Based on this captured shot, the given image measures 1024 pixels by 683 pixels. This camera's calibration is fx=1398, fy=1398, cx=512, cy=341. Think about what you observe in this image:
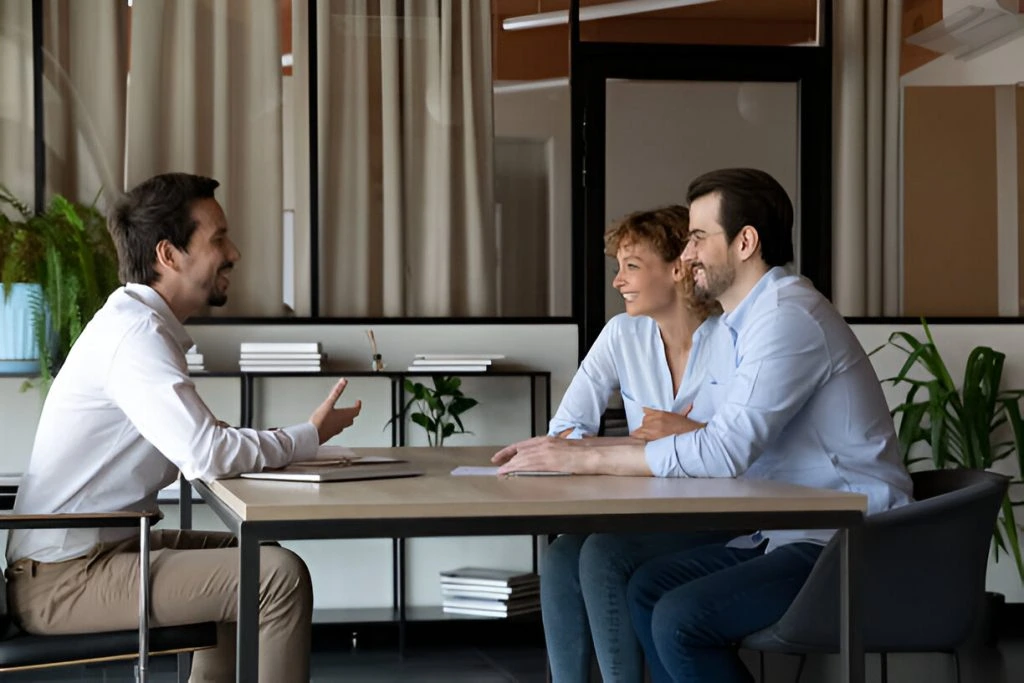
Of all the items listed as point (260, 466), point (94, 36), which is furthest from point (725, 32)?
point (260, 466)

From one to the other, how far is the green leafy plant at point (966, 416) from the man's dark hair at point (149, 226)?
317 cm

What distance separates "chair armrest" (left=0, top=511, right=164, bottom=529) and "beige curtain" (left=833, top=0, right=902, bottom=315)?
3779 mm

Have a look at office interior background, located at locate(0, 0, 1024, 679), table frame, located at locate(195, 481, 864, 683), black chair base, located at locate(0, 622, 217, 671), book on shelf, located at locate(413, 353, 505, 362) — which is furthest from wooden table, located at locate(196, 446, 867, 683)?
office interior background, located at locate(0, 0, 1024, 679)

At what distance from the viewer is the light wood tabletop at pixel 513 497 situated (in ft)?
7.00

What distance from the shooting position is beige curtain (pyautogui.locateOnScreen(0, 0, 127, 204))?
17.5 feet

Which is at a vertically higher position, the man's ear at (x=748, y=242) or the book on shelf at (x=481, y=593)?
the man's ear at (x=748, y=242)

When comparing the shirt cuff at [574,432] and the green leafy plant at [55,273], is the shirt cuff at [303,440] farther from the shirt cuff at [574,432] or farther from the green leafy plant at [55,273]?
the green leafy plant at [55,273]

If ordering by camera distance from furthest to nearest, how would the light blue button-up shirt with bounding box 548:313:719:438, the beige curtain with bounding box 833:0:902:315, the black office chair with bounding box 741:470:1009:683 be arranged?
the beige curtain with bounding box 833:0:902:315, the light blue button-up shirt with bounding box 548:313:719:438, the black office chair with bounding box 741:470:1009:683

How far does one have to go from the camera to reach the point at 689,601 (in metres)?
2.64

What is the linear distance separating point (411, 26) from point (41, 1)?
1.42 m

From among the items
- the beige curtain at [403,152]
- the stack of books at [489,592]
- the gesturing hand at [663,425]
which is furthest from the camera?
the beige curtain at [403,152]

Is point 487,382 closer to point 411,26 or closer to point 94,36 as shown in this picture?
point 411,26

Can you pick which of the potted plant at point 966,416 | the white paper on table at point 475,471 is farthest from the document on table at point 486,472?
the potted plant at point 966,416

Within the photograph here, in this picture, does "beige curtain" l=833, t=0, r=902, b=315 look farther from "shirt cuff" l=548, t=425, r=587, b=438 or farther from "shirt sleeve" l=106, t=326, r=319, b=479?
"shirt sleeve" l=106, t=326, r=319, b=479
